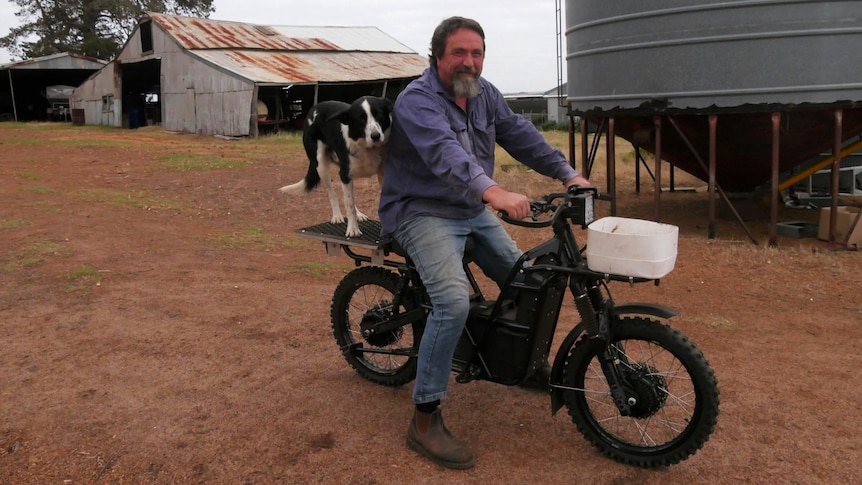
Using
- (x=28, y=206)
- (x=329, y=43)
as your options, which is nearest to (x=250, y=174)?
(x=28, y=206)

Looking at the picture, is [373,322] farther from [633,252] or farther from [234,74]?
[234,74]

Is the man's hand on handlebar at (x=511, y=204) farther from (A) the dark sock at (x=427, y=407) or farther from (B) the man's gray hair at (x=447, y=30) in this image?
(A) the dark sock at (x=427, y=407)

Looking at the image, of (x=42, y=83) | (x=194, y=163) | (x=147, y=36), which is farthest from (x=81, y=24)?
(x=194, y=163)

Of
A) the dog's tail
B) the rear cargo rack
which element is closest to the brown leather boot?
the rear cargo rack

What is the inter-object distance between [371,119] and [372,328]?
131 centimetres

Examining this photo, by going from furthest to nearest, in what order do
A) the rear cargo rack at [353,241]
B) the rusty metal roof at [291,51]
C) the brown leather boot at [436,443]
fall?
1. the rusty metal roof at [291,51]
2. the rear cargo rack at [353,241]
3. the brown leather boot at [436,443]

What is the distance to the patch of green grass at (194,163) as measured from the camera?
1386cm

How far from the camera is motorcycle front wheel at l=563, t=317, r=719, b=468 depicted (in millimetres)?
2814

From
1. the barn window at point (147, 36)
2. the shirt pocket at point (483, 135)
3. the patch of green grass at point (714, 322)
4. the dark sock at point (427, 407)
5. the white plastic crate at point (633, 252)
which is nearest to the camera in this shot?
the white plastic crate at point (633, 252)

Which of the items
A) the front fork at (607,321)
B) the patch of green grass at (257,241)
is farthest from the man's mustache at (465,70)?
the patch of green grass at (257,241)

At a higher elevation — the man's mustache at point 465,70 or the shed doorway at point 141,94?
the shed doorway at point 141,94

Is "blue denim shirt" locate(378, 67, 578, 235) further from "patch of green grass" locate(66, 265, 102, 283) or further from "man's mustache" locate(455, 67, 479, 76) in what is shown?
"patch of green grass" locate(66, 265, 102, 283)

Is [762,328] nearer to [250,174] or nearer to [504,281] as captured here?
[504,281]

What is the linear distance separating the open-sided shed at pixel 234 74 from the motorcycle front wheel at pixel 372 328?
65.6 feet
